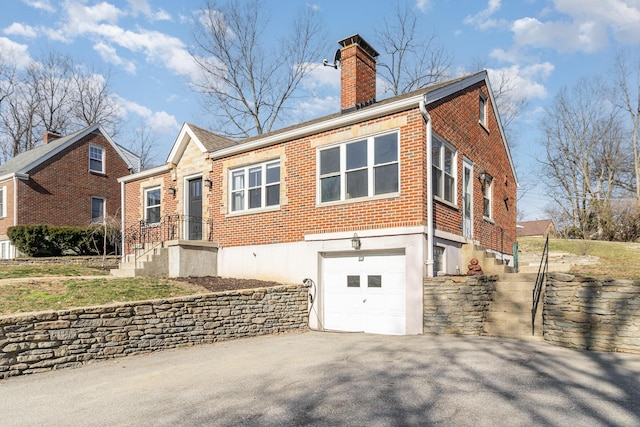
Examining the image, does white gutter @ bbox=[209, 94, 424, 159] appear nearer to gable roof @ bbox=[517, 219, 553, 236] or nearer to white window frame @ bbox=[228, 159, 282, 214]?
white window frame @ bbox=[228, 159, 282, 214]

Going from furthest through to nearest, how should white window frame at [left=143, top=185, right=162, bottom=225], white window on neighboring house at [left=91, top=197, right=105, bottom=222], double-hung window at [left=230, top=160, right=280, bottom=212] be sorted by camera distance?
1. white window on neighboring house at [left=91, top=197, right=105, bottom=222]
2. white window frame at [left=143, top=185, right=162, bottom=225]
3. double-hung window at [left=230, top=160, right=280, bottom=212]

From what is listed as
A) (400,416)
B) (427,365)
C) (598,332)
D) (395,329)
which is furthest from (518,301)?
(400,416)

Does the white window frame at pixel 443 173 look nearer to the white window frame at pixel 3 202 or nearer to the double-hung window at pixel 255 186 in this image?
the double-hung window at pixel 255 186

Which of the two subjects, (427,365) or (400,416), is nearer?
(400,416)

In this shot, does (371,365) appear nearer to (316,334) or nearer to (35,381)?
(316,334)

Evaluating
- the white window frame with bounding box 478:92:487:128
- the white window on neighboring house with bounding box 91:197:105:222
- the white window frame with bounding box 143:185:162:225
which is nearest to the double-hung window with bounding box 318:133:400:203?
the white window frame with bounding box 478:92:487:128

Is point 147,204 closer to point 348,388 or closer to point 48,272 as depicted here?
point 48,272

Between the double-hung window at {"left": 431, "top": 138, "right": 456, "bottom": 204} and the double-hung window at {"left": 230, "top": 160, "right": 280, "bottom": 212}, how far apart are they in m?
4.67

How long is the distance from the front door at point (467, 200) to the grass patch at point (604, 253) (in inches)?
135

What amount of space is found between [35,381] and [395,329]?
290 inches

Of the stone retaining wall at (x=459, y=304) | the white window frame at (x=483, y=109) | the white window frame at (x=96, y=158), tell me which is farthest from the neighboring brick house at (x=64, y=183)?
the stone retaining wall at (x=459, y=304)

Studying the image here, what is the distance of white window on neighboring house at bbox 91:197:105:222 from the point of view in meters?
27.1

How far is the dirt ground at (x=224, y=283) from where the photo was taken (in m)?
12.3

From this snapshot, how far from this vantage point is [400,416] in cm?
499
